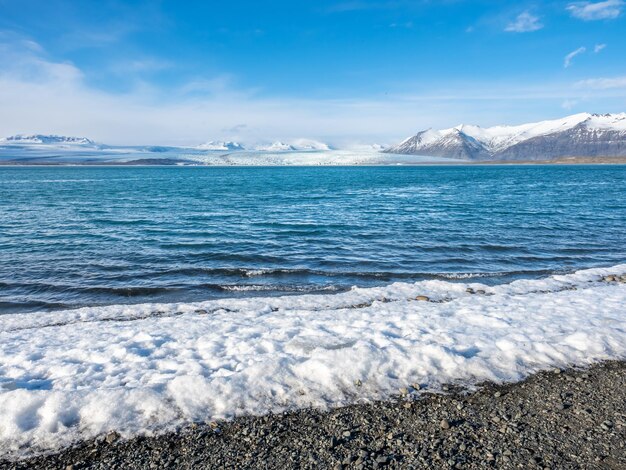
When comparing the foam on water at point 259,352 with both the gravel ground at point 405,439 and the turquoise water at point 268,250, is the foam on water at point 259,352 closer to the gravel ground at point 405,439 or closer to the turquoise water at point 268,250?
the gravel ground at point 405,439

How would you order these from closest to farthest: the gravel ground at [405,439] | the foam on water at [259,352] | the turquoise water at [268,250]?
the gravel ground at [405,439], the foam on water at [259,352], the turquoise water at [268,250]

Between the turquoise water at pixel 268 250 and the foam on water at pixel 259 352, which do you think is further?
the turquoise water at pixel 268 250

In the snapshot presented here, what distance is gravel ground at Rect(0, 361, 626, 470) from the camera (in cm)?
486

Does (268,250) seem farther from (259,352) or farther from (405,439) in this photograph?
(405,439)

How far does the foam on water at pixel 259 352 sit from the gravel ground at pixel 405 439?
1.08 ft

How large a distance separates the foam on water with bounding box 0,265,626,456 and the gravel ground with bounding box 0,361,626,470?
33cm

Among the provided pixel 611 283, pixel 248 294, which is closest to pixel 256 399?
pixel 248 294

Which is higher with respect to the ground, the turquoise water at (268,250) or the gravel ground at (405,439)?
the gravel ground at (405,439)

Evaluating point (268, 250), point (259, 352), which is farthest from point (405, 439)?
point (268, 250)

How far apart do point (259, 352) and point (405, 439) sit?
11.5ft

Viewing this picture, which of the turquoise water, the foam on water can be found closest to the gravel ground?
the foam on water

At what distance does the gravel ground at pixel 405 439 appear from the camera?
4863 millimetres

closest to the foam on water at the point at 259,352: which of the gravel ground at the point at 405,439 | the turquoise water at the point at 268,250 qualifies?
the gravel ground at the point at 405,439

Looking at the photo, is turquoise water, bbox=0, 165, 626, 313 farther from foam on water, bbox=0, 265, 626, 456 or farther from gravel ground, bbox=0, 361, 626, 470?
gravel ground, bbox=0, 361, 626, 470
